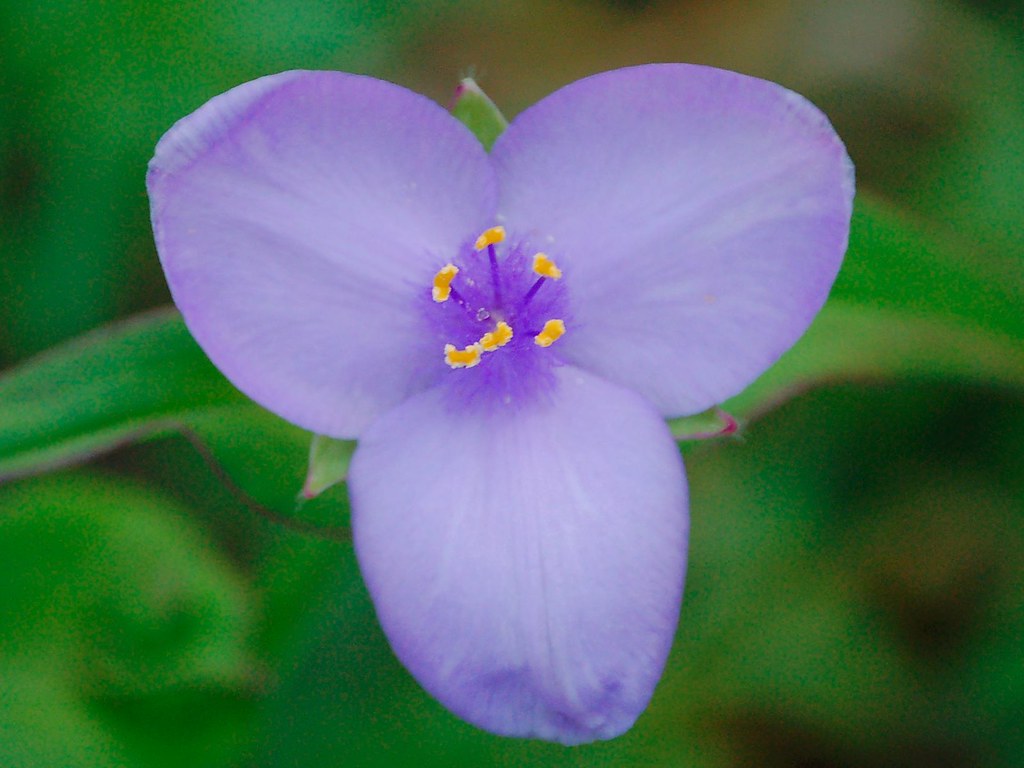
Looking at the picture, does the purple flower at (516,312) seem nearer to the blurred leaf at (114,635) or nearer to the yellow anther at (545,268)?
the yellow anther at (545,268)

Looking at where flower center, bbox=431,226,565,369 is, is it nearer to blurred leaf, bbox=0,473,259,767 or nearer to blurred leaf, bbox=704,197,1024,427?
blurred leaf, bbox=704,197,1024,427

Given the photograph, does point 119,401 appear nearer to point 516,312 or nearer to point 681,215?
point 516,312

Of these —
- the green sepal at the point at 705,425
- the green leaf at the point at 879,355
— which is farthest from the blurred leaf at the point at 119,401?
Result: the green leaf at the point at 879,355

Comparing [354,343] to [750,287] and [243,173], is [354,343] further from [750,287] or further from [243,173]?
[750,287]

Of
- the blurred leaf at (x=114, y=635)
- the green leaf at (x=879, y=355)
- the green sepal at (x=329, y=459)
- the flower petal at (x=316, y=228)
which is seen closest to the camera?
the flower petal at (x=316, y=228)

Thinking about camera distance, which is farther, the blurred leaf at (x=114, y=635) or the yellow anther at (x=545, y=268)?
the blurred leaf at (x=114, y=635)

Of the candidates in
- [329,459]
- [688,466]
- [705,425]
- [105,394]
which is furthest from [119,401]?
[688,466]
